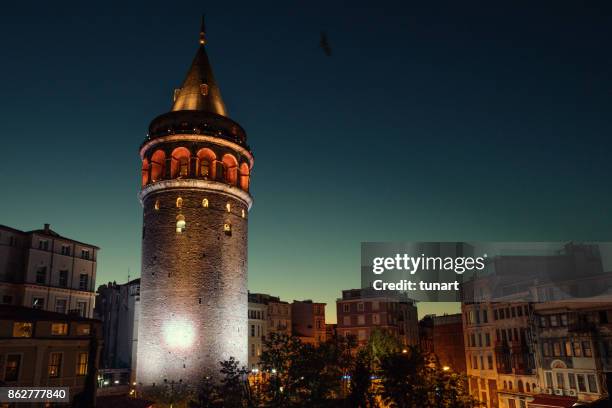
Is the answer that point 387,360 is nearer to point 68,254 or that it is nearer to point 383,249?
point 383,249

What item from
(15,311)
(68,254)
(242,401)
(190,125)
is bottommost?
(242,401)

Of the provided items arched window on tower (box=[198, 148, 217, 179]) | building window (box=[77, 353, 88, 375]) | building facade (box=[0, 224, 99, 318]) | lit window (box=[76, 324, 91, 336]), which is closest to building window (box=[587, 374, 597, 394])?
arched window on tower (box=[198, 148, 217, 179])

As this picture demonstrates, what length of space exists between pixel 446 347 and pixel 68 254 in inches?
1903

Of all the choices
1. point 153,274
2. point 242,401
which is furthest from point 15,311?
point 242,401

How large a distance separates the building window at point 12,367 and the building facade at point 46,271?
1366 centimetres

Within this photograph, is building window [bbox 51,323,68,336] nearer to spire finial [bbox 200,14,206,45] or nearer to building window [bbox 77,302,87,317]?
building window [bbox 77,302,87,317]

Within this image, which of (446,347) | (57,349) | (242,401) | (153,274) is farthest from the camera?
(446,347)

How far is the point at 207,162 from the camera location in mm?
40750

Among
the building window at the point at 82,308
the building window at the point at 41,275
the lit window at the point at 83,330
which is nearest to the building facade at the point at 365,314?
the building window at the point at 82,308

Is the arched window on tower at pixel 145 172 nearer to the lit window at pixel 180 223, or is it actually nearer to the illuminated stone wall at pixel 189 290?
the illuminated stone wall at pixel 189 290

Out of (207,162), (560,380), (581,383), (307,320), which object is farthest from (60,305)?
(581,383)

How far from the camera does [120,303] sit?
206 ft

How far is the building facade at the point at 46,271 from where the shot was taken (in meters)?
43.8

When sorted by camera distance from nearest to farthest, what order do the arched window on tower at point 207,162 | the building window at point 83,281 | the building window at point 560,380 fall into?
the arched window on tower at point 207,162 → the building window at point 560,380 → the building window at point 83,281
